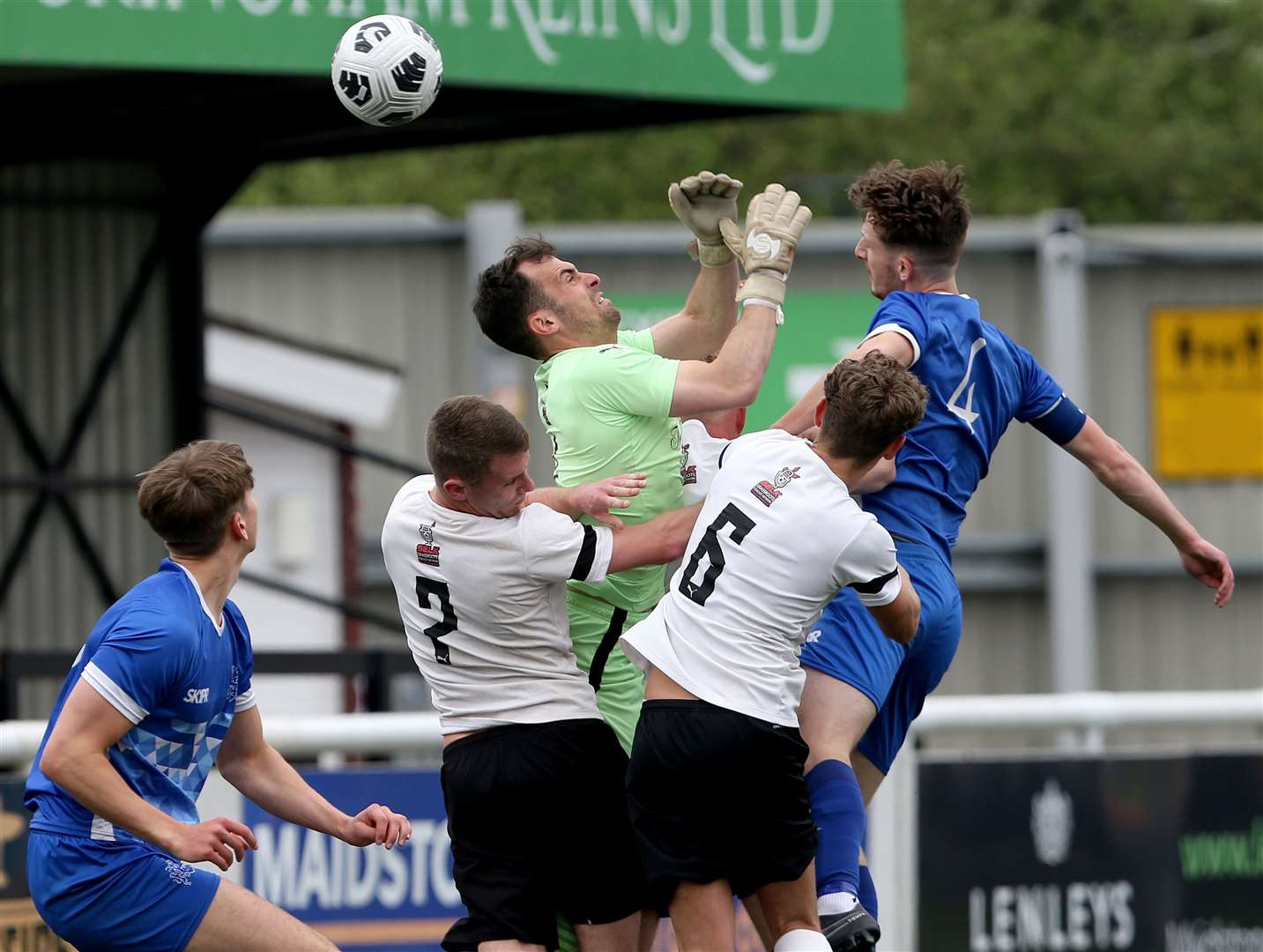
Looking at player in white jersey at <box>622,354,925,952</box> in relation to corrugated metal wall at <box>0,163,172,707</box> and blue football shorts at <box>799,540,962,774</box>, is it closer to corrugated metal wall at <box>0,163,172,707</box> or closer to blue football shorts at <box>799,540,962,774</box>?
blue football shorts at <box>799,540,962,774</box>

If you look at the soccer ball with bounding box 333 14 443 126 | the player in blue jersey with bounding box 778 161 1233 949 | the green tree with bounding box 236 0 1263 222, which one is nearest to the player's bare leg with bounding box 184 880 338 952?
the player in blue jersey with bounding box 778 161 1233 949

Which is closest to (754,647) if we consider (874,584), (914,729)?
(874,584)

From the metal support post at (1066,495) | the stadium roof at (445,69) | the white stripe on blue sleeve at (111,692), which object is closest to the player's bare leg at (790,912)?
the white stripe on blue sleeve at (111,692)

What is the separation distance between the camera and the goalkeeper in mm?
5426

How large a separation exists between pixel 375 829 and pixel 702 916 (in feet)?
2.98

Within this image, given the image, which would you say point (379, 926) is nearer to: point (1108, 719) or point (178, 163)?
point (1108, 719)

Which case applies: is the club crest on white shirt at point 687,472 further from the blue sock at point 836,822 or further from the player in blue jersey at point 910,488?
the blue sock at point 836,822

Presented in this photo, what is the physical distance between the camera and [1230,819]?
29.2 ft

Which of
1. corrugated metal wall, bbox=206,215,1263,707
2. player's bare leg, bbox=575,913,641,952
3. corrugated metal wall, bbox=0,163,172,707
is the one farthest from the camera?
corrugated metal wall, bbox=206,215,1263,707

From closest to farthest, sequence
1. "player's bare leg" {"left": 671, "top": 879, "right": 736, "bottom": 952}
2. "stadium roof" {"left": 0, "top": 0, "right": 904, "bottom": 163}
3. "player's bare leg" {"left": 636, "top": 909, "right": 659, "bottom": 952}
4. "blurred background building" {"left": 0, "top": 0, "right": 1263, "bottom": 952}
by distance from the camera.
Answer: "player's bare leg" {"left": 671, "top": 879, "right": 736, "bottom": 952} → "player's bare leg" {"left": 636, "top": 909, "right": 659, "bottom": 952} → "blurred background building" {"left": 0, "top": 0, "right": 1263, "bottom": 952} → "stadium roof" {"left": 0, "top": 0, "right": 904, "bottom": 163}

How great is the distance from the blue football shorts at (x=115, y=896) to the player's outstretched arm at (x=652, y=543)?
1.38 m

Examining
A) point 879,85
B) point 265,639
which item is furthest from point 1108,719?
point 265,639

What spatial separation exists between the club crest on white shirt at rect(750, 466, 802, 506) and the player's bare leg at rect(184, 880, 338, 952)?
1.59 m

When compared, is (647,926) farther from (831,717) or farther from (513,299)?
(513,299)
